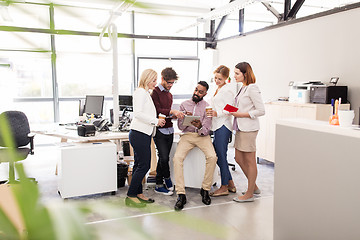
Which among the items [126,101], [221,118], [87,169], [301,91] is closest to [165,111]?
[221,118]

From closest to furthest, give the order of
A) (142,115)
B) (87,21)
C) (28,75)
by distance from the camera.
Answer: (142,115) → (28,75) → (87,21)

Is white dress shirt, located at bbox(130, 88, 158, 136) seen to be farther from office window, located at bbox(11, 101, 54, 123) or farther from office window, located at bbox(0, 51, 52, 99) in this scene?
office window, located at bbox(11, 101, 54, 123)

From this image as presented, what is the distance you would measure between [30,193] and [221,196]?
3.64 meters

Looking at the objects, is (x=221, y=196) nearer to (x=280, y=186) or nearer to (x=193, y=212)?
(x=193, y=212)

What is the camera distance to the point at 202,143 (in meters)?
3.65

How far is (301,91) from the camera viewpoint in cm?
468

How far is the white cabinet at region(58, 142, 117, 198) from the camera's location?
136 inches

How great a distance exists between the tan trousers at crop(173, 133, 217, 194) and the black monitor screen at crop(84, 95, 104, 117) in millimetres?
1783

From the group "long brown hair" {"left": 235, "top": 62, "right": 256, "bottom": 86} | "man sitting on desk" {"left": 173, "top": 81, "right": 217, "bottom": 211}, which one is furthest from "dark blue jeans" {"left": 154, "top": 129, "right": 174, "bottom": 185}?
"long brown hair" {"left": 235, "top": 62, "right": 256, "bottom": 86}

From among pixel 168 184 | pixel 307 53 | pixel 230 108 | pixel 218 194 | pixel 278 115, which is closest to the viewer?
pixel 230 108

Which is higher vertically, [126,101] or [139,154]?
[126,101]

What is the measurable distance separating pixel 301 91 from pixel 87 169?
10.9 feet

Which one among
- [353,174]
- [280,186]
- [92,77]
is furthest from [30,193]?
[92,77]

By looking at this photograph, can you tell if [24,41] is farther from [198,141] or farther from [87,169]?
[198,141]
